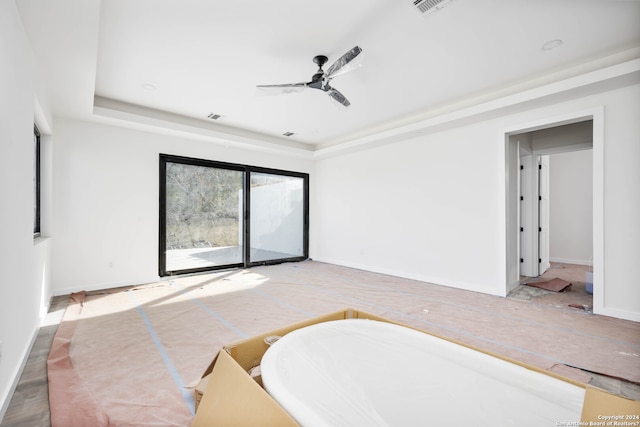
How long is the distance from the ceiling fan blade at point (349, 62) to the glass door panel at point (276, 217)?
3.80 metres

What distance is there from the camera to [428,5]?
222 cm

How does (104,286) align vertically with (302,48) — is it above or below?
below

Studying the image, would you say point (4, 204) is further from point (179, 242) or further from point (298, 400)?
point (179, 242)

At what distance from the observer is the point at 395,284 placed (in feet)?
15.6

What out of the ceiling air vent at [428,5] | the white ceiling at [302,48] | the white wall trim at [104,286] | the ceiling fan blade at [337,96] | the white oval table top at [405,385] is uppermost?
the white ceiling at [302,48]

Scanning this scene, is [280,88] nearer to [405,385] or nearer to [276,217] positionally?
[405,385]

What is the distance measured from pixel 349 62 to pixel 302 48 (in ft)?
1.95

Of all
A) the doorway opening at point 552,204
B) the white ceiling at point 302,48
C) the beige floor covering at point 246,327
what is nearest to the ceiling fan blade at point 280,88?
the white ceiling at point 302,48

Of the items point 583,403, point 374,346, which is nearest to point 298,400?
point 374,346

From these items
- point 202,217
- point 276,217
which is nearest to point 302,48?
point 202,217

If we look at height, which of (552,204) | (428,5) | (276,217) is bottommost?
(276,217)

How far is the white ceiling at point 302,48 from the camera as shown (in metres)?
2.32

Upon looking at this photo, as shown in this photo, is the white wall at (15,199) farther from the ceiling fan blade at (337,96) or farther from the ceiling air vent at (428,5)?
the ceiling air vent at (428,5)

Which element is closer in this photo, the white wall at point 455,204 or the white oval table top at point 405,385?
the white oval table top at point 405,385
